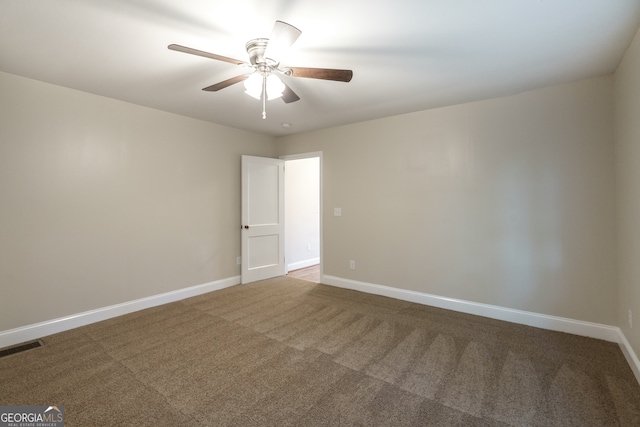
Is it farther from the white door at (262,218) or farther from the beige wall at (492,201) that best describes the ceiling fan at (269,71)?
the white door at (262,218)

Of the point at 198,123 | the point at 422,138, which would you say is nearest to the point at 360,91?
the point at 422,138

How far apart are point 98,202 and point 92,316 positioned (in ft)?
4.02

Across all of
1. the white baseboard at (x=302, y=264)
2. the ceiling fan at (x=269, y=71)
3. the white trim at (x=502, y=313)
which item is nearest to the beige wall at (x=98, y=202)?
the white baseboard at (x=302, y=264)

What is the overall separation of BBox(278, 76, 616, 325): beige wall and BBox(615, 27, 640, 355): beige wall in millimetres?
157

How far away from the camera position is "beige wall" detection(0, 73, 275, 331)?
8.46 feet

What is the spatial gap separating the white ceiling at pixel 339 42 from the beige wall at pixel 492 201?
389mm

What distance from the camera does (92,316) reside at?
299 centimetres

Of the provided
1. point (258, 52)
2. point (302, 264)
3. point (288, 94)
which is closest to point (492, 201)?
point (288, 94)

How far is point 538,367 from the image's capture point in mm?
2141

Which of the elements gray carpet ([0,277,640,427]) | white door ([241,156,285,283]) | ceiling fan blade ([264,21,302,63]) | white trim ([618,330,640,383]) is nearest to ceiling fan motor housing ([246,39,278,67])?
ceiling fan blade ([264,21,302,63])

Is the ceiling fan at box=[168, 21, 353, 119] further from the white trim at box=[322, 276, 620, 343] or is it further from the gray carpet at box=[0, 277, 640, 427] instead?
the white trim at box=[322, 276, 620, 343]

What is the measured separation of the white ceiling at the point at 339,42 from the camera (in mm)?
1663

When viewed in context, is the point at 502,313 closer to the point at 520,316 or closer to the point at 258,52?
the point at 520,316

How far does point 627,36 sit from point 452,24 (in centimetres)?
126
